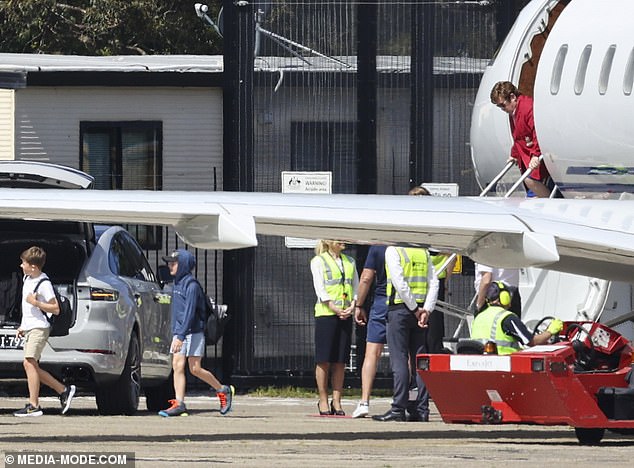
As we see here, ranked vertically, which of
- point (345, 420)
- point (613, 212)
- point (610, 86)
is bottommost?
point (345, 420)

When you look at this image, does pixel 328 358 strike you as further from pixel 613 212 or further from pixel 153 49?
pixel 153 49

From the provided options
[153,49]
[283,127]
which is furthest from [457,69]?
[153,49]

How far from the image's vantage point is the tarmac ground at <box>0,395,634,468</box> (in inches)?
440

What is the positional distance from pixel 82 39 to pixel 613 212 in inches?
1086

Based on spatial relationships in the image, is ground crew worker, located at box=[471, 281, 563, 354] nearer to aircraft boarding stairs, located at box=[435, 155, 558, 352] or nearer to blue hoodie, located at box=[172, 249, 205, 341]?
aircraft boarding stairs, located at box=[435, 155, 558, 352]

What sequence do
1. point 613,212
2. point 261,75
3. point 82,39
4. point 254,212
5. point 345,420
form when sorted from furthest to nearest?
point 82,39, point 261,75, point 345,420, point 613,212, point 254,212

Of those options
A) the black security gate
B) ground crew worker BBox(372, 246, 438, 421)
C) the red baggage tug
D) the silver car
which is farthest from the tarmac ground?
the black security gate

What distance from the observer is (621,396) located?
12219 millimetres

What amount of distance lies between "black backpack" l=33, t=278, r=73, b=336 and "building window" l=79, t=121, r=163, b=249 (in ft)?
24.8

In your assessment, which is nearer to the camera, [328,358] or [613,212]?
[613,212]

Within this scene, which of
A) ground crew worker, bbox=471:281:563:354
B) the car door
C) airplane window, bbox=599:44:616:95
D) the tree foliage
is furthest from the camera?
the tree foliage

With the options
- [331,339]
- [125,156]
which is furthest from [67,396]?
[125,156]

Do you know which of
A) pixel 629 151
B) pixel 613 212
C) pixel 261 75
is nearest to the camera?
pixel 613 212

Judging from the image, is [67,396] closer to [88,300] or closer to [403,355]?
[88,300]
